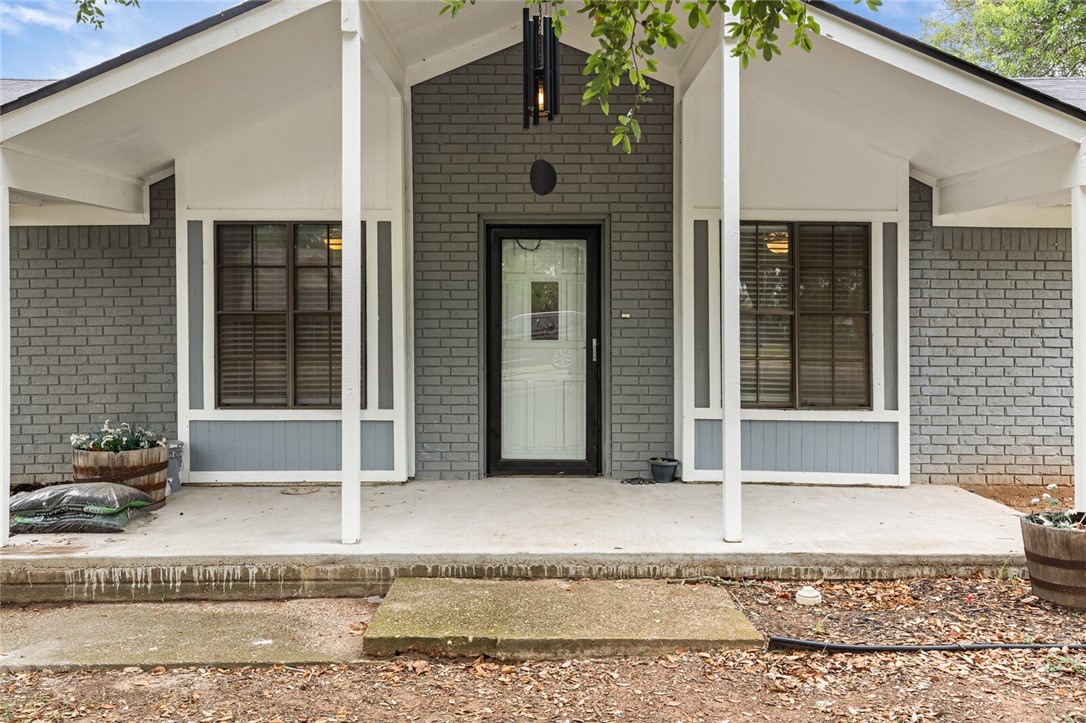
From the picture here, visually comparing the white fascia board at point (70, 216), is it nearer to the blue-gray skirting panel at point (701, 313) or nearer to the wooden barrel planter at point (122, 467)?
the wooden barrel planter at point (122, 467)

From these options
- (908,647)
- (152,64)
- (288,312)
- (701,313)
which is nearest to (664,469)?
(701,313)

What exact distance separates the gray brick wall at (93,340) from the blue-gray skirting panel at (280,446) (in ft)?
1.33

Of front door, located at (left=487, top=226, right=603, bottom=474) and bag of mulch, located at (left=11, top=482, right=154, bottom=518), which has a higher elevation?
front door, located at (left=487, top=226, right=603, bottom=474)

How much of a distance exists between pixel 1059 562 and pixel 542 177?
13.5 feet

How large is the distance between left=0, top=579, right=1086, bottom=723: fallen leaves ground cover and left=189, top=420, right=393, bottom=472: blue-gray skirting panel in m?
2.75

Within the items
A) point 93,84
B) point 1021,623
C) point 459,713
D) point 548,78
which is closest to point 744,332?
point 548,78

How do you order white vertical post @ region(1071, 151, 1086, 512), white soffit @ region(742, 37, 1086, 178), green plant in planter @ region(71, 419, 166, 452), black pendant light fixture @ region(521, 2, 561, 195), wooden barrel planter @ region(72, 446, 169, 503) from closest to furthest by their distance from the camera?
white vertical post @ region(1071, 151, 1086, 512) < white soffit @ region(742, 37, 1086, 178) < black pendant light fixture @ region(521, 2, 561, 195) < wooden barrel planter @ region(72, 446, 169, 503) < green plant in planter @ region(71, 419, 166, 452)

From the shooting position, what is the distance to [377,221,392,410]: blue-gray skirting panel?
5.89 m

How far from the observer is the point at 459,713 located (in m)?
2.86

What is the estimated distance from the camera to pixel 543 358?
621cm

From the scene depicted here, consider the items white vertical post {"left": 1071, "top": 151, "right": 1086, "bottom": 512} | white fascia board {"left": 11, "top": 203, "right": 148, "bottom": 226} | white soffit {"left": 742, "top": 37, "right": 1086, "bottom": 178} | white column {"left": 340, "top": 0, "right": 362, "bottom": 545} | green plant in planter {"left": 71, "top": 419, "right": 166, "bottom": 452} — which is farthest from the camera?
white fascia board {"left": 11, "top": 203, "right": 148, "bottom": 226}

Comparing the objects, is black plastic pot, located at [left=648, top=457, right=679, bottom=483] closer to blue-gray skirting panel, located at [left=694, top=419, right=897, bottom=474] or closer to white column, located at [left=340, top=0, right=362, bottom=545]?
blue-gray skirting panel, located at [left=694, top=419, right=897, bottom=474]

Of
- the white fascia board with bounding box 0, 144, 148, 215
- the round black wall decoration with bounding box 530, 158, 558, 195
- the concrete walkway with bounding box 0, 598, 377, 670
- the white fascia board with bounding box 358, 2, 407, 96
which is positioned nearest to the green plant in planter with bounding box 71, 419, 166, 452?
the concrete walkway with bounding box 0, 598, 377, 670

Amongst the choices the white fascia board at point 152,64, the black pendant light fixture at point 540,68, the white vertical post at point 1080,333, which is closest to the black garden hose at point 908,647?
the white vertical post at point 1080,333
